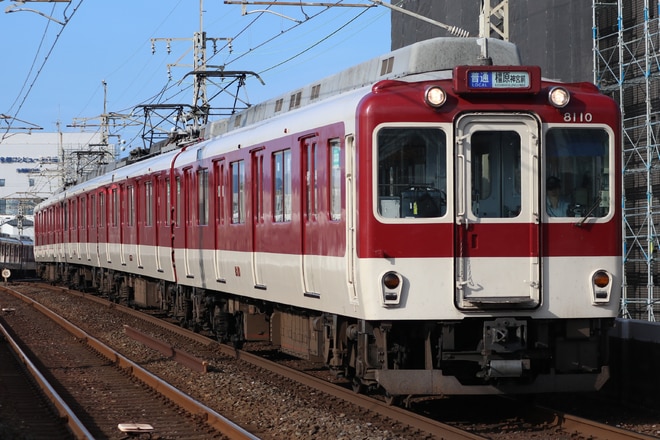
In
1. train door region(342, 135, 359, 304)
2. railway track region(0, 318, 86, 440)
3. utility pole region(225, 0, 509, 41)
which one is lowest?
railway track region(0, 318, 86, 440)

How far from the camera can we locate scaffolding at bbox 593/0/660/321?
24.6 metres

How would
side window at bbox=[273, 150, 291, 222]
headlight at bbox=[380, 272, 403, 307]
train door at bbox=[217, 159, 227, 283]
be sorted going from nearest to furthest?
headlight at bbox=[380, 272, 403, 307] → side window at bbox=[273, 150, 291, 222] → train door at bbox=[217, 159, 227, 283]

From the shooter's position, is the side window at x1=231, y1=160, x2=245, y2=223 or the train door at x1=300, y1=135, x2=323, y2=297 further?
the side window at x1=231, y1=160, x2=245, y2=223

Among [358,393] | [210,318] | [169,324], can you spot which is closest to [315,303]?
[358,393]

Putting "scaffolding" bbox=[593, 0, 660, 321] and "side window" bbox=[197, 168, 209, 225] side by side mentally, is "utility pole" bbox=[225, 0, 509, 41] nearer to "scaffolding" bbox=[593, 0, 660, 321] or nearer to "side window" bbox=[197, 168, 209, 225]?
"side window" bbox=[197, 168, 209, 225]

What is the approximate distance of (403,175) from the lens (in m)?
9.36

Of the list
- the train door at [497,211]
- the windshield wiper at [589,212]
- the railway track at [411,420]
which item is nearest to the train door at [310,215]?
the railway track at [411,420]

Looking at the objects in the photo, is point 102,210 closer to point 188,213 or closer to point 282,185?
point 188,213

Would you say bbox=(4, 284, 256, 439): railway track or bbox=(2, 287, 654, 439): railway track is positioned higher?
bbox=(2, 287, 654, 439): railway track

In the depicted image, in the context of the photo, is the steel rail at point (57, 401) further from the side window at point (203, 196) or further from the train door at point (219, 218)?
the side window at point (203, 196)

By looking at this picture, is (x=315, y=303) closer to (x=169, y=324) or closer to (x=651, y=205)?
(x=169, y=324)

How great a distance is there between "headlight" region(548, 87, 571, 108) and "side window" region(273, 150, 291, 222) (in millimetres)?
3236

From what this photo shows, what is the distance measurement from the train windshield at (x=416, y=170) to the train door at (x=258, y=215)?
366 centimetres

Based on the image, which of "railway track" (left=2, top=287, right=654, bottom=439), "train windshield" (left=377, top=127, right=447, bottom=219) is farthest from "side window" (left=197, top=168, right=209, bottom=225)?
"train windshield" (left=377, top=127, right=447, bottom=219)
